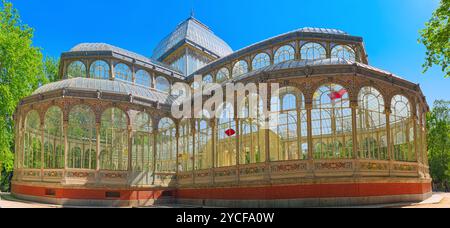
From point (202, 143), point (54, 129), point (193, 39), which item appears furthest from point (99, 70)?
point (202, 143)

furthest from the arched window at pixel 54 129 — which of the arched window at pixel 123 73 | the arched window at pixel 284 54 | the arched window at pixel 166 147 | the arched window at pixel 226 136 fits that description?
the arched window at pixel 284 54

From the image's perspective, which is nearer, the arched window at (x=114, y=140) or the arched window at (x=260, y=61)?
the arched window at (x=114, y=140)

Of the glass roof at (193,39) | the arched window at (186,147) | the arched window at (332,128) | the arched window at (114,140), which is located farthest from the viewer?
the glass roof at (193,39)

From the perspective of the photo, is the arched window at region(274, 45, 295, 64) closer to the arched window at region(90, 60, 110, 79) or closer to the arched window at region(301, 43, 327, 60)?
the arched window at region(301, 43, 327, 60)

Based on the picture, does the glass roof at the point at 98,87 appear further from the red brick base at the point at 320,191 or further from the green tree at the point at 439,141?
the green tree at the point at 439,141

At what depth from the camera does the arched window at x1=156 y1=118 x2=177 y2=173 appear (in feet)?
98.1

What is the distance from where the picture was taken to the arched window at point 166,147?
98.1ft

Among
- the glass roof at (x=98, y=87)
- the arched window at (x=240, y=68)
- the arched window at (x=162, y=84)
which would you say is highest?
the arched window at (x=240, y=68)

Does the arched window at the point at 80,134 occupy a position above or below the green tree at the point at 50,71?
below

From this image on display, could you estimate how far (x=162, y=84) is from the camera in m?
36.4

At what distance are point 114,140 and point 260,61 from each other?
519 inches

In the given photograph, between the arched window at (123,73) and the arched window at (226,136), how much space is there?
1052cm

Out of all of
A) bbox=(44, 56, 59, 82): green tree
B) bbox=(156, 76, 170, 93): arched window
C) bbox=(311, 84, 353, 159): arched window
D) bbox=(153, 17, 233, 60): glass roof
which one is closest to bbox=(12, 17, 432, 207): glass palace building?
bbox=(311, 84, 353, 159): arched window

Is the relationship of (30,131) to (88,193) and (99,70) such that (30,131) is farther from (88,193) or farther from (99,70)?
(88,193)
